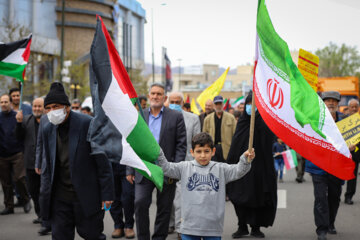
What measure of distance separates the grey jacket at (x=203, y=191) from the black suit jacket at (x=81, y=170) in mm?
638

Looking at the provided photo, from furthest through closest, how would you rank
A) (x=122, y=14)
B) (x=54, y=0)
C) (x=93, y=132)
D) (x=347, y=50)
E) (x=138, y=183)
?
(x=122, y=14)
(x=347, y=50)
(x=54, y=0)
(x=138, y=183)
(x=93, y=132)

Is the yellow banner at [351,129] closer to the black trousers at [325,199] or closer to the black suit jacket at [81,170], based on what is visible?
the black trousers at [325,199]

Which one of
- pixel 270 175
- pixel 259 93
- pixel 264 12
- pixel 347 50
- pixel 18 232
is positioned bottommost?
pixel 18 232

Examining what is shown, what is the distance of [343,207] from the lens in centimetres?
1109

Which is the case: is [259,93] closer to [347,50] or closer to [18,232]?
[18,232]

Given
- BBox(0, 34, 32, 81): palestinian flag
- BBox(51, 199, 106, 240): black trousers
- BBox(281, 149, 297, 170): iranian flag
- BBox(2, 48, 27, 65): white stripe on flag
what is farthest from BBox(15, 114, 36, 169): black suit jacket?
BBox(281, 149, 297, 170): iranian flag

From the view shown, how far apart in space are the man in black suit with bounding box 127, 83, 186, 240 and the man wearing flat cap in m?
2.12

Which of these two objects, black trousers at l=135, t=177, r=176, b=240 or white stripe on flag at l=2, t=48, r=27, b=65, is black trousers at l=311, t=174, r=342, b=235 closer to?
black trousers at l=135, t=177, r=176, b=240

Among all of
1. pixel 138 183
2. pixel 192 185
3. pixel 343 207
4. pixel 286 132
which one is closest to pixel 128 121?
pixel 192 185

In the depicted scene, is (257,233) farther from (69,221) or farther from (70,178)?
(70,178)

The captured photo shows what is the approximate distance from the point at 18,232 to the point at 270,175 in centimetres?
392

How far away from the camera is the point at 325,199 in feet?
25.7

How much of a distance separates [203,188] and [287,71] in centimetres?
136

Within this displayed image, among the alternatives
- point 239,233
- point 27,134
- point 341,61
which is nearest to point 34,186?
point 27,134
